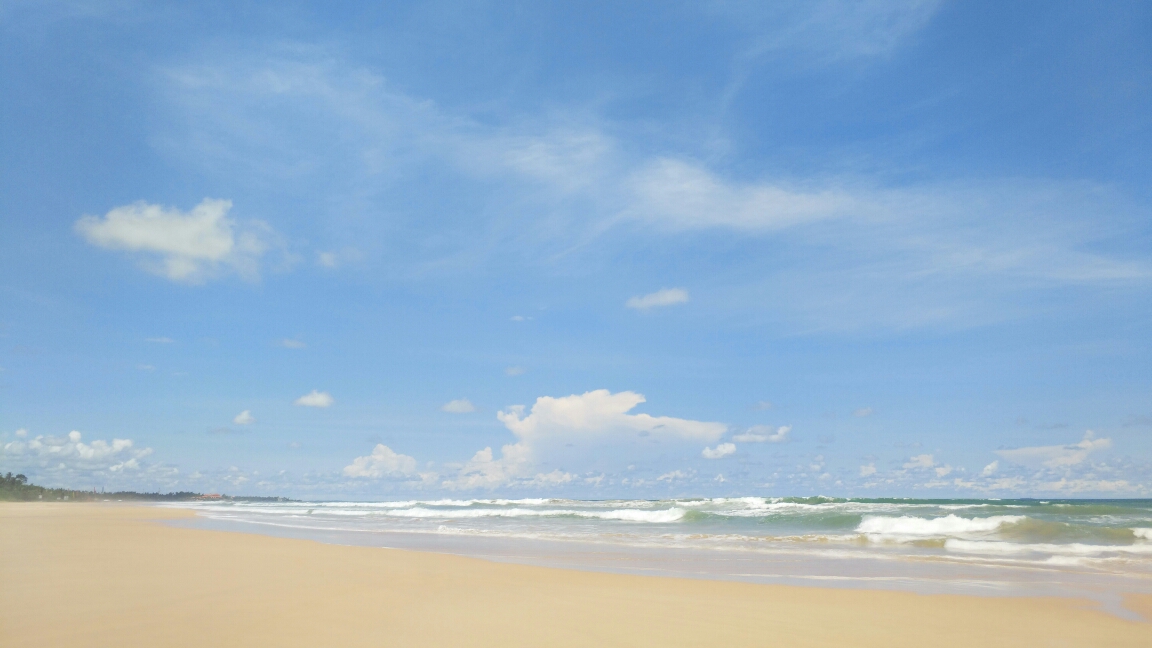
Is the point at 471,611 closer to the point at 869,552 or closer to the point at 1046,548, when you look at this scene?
the point at 869,552

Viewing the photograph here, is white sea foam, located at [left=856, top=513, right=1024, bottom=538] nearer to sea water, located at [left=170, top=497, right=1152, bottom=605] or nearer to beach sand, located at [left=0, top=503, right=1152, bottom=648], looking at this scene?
sea water, located at [left=170, top=497, right=1152, bottom=605]

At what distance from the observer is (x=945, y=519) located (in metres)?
23.0

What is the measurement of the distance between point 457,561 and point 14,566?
6708 millimetres

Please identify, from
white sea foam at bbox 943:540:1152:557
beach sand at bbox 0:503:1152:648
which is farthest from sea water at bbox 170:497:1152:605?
beach sand at bbox 0:503:1152:648

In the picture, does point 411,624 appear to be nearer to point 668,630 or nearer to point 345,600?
point 345,600

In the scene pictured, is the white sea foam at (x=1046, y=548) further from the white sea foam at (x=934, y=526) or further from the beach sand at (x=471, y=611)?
the beach sand at (x=471, y=611)

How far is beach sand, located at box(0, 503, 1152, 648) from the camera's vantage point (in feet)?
19.1

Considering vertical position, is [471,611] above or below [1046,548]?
above

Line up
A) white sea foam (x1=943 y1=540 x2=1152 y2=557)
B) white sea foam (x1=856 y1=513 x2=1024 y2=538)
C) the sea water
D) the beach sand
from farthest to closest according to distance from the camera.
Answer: white sea foam (x1=856 y1=513 x2=1024 y2=538), white sea foam (x1=943 y1=540 x2=1152 y2=557), the sea water, the beach sand

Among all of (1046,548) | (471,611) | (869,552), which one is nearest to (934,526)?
(1046,548)

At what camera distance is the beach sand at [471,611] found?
582cm

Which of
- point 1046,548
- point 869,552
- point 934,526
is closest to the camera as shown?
point 869,552

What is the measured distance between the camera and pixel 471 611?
281 inches

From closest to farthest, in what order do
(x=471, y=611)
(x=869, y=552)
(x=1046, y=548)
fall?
(x=471, y=611), (x=869, y=552), (x=1046, y=548)
